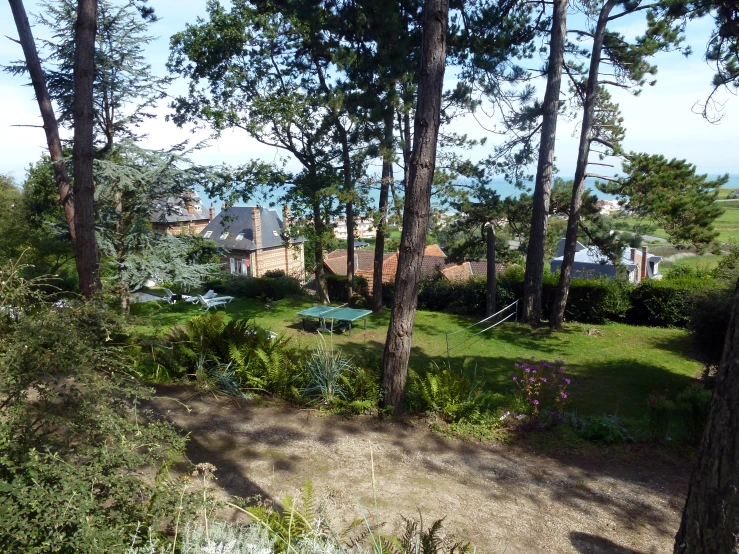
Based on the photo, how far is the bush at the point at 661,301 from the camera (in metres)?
16.6

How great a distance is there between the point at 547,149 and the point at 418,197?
9450 mm

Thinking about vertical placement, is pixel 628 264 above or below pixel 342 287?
above

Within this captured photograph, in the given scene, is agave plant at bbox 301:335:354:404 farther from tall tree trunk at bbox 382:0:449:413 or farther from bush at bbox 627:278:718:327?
bush at bbox 627:278:718:327

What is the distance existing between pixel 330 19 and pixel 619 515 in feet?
38.7

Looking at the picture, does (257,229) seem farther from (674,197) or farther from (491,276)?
(674,197)

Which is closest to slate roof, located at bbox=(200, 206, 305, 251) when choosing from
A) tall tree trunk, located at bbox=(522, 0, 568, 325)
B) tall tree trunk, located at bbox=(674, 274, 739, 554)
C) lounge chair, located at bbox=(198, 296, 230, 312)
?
lounge chair, located at bbox=(198, 296, 230, 312)

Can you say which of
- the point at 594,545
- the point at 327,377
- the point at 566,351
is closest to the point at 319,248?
the point at 566,351

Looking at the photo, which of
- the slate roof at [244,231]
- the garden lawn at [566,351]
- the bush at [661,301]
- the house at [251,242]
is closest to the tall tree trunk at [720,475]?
the garden lawn at [566,351]

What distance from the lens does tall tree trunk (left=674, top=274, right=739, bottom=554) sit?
8.70 feet

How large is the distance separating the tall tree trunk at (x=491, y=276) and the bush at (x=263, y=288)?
345 inches

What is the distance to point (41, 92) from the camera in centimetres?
900

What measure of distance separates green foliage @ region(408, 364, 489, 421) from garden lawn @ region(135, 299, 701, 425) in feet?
3.50

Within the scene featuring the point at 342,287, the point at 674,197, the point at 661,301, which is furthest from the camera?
the point at 342,287

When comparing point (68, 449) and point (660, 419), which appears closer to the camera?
point (68, 449)
